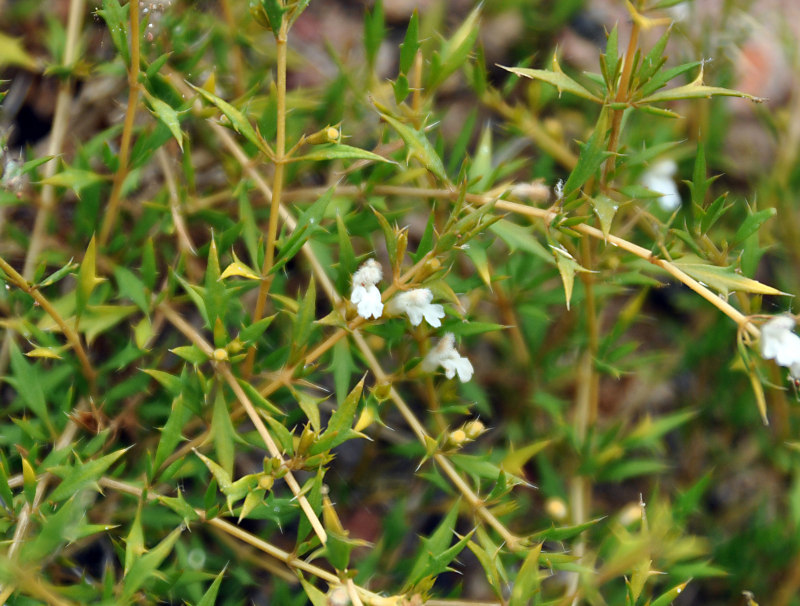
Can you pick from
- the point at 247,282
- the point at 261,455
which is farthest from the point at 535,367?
the point at 247,282

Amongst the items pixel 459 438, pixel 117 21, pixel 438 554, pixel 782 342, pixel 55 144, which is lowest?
pixel 438 554

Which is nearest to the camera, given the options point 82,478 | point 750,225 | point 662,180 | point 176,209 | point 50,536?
point 50,536

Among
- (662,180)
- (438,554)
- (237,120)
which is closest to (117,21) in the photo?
(237,120)

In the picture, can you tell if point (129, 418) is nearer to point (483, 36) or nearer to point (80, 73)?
point (80, 73)

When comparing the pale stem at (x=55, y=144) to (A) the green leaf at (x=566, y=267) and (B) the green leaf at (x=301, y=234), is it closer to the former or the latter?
(B) the green leaf at (x=301, y=234)

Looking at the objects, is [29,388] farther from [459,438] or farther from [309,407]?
[459,438]

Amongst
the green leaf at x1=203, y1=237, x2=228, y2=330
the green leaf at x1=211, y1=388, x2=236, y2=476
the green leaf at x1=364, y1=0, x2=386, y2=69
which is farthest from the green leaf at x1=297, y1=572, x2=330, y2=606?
the green leaf at x1=364, y1=0, x2=386, y2=69

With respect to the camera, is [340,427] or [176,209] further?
[176,209]
